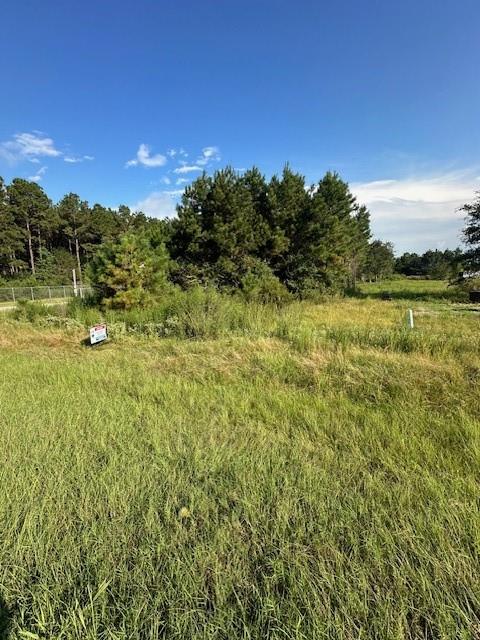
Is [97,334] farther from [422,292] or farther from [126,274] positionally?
[422,292]

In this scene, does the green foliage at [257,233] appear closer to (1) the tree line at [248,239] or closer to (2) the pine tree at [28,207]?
(1) the tree line at [248,239]

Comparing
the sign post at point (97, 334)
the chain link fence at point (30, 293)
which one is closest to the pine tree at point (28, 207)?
the chain link fence at point (30, 293)

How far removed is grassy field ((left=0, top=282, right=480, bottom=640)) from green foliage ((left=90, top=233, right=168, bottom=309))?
7156mm

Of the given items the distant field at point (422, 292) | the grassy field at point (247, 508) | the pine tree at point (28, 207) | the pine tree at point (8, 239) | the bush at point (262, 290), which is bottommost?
the grassy field at point (247, 508)

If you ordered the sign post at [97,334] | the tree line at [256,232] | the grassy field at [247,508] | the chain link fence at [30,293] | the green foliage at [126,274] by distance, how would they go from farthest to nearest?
the chain link fence at [30,293] → the tree line at [256,232] → the green foliage at [126,274] → the sign post at [97,334] → the grassy field at [247,508]

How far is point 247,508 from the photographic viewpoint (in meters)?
2.04

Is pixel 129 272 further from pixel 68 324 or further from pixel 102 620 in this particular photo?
Result: pixel 102 620

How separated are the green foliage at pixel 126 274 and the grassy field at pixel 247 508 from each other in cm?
716

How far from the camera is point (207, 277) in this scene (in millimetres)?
17578

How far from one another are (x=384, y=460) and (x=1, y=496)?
104 inches

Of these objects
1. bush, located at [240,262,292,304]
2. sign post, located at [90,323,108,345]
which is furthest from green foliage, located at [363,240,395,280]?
sign post, located at [90,323,108,345]

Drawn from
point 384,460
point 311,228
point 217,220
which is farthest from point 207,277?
point 384,460

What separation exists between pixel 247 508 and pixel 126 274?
10415 mm

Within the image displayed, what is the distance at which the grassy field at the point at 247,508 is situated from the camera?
141 centimetres
